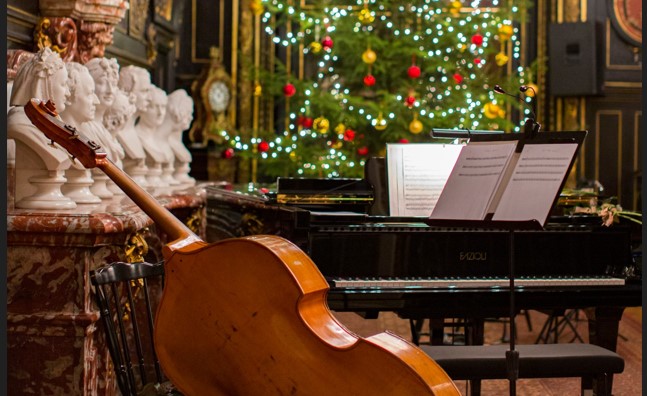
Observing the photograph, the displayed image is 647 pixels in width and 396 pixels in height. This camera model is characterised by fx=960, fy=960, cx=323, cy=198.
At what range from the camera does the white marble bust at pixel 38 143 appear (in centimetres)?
366

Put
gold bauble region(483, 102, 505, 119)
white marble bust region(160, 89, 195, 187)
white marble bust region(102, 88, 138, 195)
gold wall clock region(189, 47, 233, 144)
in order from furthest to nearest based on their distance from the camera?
gold wall clock region(189, 47, 233, 144)
gold bauble region(483, 102, 505, 119)
white marble bust region(160, 89, 195, 187)
white marble bust region(102, 88, 138, 195)

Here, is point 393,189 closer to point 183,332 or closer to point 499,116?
point 183,332

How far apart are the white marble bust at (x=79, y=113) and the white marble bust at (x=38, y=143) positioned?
0.11 metres

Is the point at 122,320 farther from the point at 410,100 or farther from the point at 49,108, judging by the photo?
the point at 410,100

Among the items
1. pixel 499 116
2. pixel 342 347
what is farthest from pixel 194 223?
pixel 499 116

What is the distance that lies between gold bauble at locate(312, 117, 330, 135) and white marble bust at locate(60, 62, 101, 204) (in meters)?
4.85

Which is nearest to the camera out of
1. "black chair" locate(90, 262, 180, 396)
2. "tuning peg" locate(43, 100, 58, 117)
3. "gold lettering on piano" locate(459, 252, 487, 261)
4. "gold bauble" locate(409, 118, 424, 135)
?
"black chair" locate(90, 262, 180, 396)

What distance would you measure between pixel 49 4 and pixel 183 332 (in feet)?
11.6

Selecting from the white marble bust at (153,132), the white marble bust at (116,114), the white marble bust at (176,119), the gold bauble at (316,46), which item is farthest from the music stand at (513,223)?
the gold bauble at (316,46)

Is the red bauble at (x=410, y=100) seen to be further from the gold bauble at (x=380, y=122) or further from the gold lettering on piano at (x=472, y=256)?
the gold lettering on piano at (x=472, y=256)

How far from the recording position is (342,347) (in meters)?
2.33

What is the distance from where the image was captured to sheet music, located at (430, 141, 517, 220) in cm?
296

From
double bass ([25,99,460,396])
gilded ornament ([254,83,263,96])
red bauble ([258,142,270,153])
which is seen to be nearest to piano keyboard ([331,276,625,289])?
double bass ([25,99,460,396])

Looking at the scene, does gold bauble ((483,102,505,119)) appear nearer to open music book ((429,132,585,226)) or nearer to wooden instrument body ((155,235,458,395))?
open music book ((429,132,585,226))
